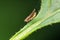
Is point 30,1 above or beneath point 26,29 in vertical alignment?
above

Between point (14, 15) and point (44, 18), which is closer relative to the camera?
point (44, 18)

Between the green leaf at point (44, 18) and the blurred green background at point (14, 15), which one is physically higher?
the blurred green background at point (14, 15)

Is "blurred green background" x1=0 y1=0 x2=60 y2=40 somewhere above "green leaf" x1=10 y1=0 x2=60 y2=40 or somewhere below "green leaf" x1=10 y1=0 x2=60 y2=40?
above

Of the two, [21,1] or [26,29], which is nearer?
[26,29]

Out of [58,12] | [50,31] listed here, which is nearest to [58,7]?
[58,12]

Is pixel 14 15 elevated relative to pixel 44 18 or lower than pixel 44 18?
elevated

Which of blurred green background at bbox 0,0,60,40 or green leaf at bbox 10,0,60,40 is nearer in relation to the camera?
green leaf at bbox 10,0,60,40

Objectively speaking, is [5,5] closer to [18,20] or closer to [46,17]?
[18,20]

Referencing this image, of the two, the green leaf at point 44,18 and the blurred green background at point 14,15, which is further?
the blurred green background at point 14,15
